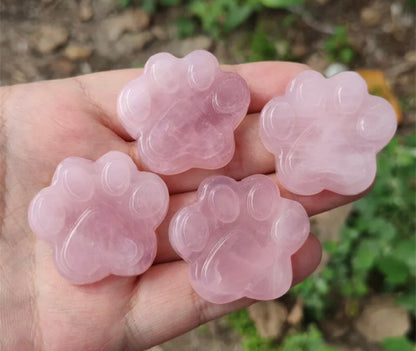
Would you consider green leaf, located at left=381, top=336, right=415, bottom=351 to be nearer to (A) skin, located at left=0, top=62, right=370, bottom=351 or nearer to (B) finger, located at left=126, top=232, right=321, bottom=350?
(A) skin, located at left=0, top=62, right=370, bottom=351

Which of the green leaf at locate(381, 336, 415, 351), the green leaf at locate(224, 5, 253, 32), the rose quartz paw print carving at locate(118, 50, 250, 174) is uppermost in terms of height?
the rose quartz paw print carving at locate(118, 50, 250, 174)

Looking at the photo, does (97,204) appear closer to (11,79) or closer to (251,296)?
(251,296)

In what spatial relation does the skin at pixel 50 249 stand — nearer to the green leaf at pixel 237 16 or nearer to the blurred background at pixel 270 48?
the blurred background at pixel 270 48

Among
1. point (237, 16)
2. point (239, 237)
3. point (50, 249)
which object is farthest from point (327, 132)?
point (237, 16)

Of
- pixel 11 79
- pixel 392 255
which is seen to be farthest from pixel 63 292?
pixel 11 79

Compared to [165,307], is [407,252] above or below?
below

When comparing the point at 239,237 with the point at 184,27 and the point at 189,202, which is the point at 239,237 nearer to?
the point at 189,202

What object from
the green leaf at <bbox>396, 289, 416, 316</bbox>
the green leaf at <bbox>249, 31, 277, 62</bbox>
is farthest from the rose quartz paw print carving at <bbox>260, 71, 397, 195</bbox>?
the green leaf at <bbox>249, 31, 277, 62</bbox>

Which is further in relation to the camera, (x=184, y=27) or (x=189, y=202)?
(x=184, y=27)
